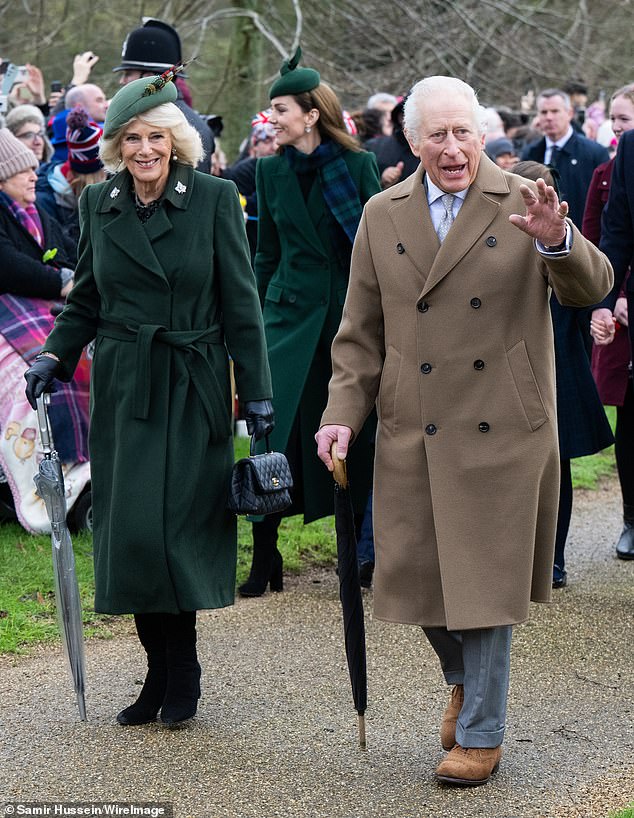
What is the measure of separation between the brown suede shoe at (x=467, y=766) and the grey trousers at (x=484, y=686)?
0.9 inches

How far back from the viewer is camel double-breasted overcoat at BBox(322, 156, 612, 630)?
4000 mm

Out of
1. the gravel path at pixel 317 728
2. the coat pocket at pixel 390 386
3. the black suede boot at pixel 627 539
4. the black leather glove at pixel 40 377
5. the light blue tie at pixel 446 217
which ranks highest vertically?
the light blue tie at pixel 446 217

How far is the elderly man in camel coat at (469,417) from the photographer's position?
13.1 feet

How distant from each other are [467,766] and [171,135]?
2173mm

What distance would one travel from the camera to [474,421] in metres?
4.02

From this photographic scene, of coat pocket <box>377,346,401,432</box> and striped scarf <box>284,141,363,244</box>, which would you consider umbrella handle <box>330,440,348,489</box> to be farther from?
striped scarf <box>284,141,363,244</box>

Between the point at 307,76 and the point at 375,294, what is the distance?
7.11 ft

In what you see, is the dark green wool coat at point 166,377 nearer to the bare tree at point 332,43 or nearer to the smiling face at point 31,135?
the smiling face at point 31,135

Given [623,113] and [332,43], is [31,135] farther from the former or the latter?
[332,43]

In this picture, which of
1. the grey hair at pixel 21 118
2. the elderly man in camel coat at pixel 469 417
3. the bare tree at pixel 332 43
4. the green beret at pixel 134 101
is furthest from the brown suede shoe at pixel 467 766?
the bare tree at pixel 332 43

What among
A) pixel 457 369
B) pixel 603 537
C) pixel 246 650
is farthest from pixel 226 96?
pixel 457 369

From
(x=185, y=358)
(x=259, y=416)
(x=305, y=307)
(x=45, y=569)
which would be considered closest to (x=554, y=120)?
(x=305, y=307)

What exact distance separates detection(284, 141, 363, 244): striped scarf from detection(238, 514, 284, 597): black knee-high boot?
4.32ft

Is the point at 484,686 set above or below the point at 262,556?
above
